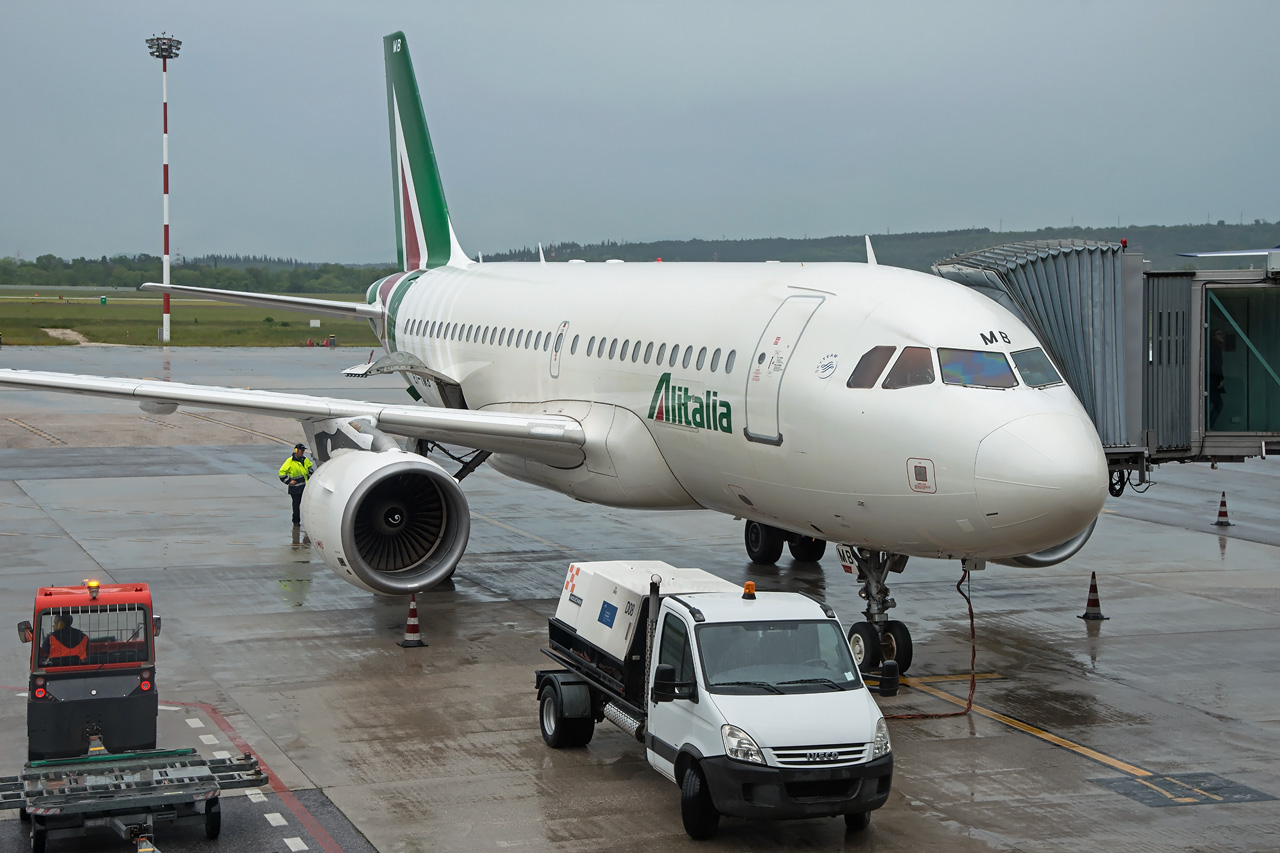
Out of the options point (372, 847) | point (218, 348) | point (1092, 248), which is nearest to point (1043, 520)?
point (1092, 248)

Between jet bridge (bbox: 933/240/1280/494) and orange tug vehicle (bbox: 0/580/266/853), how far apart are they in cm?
1058

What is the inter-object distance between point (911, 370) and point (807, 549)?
913 cm

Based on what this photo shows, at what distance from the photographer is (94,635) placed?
1209cm

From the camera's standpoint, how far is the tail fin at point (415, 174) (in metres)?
29.2

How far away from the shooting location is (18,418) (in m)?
43.6

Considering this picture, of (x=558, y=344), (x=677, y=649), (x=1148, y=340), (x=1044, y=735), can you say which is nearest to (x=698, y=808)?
(x=677, y=649)

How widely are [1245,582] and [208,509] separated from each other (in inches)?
742

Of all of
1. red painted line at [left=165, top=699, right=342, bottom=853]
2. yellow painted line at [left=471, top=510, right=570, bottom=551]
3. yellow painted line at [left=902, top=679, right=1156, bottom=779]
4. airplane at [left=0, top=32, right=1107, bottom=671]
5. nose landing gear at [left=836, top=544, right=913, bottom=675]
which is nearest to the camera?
red painted line at [left=165, top=699, right=342, bottom=853]

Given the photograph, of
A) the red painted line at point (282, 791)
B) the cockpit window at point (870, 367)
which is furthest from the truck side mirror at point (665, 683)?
the cockpit window at point (870, 367)

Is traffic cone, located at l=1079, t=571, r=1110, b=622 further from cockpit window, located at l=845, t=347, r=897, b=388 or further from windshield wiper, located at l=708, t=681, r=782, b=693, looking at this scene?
windshield wiper, located at l=708, t=681, r=782, b=693

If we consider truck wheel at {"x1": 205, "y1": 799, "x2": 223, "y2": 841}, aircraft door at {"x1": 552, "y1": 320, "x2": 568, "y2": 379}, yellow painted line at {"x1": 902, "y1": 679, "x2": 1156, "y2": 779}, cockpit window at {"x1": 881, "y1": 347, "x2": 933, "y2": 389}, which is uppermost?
aircraft door at {"x1": 552, "y1": 320, "x2": 568, "y2": 379}

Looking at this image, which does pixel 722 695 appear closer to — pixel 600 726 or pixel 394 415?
pixel 600 726

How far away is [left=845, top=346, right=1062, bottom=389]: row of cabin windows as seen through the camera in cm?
1384

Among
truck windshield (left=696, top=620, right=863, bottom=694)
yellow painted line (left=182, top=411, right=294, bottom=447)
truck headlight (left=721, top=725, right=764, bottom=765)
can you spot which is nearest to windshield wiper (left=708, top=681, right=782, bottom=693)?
truck windshield (left=696, top=620, right=863, bottom=694)
